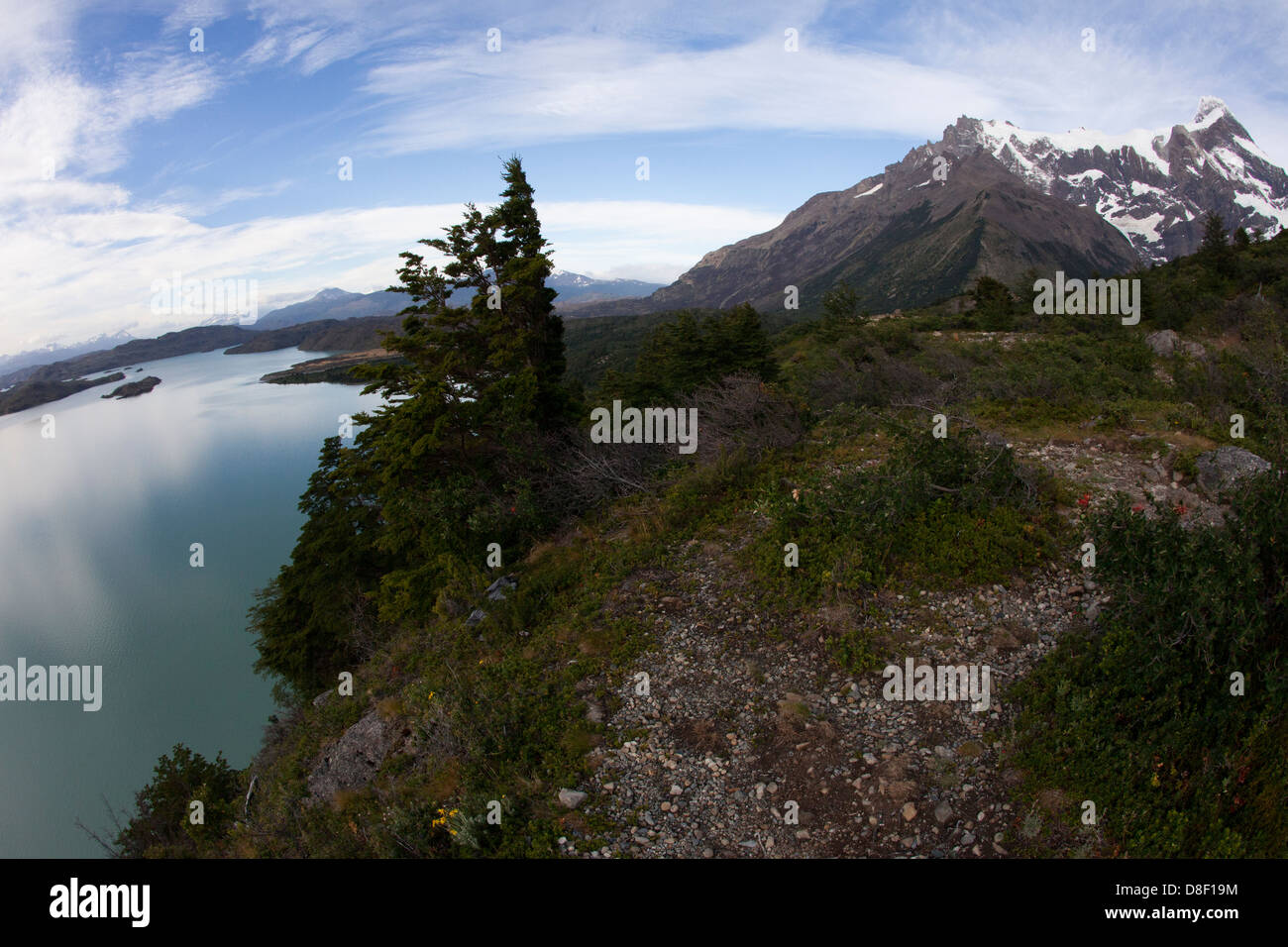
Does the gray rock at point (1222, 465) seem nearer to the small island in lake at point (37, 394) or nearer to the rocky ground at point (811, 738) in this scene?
the rocky ground at point (811, 738)

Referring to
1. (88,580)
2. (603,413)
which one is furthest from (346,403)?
(603,413)

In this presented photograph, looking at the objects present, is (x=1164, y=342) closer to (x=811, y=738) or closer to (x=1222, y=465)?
(x=1222, y=465)

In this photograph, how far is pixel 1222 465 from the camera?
Result: 345 inches

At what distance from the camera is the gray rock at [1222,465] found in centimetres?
847

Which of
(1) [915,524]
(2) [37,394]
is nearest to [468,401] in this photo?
(1) [915,524]

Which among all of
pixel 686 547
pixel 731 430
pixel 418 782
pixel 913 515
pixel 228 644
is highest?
pixel 731 430

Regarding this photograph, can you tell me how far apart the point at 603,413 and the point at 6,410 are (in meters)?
152

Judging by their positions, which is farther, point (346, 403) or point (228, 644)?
point (346, 403)

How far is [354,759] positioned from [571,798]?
5410 mm

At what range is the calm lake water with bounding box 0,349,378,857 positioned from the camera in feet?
75.6

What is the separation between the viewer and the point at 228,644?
96.7ft

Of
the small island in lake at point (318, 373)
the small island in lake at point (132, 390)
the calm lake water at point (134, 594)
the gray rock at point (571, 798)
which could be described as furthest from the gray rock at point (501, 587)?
the small island in lake at point (132, 390)
